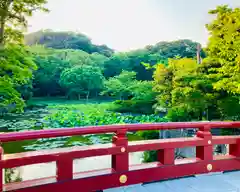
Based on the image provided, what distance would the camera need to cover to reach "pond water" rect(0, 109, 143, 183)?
4.42 metres

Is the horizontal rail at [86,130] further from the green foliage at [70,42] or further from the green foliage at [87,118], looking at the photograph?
the green foliage at [70,42]

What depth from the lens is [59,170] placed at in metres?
1.00

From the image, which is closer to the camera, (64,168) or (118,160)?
(64,168)

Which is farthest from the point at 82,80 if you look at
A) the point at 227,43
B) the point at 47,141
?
the point at 227,43

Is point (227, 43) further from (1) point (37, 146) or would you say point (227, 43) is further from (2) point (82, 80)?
(1) point (37, 146)

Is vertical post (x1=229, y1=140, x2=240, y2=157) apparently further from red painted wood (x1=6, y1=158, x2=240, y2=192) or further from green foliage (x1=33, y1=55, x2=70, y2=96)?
green foliage (x1=33, y1=55, x2=70, y2=96)

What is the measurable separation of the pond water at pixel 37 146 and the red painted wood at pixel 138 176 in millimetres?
3072

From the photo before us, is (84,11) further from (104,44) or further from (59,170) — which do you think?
(59,170)

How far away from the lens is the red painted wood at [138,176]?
3.27 ft

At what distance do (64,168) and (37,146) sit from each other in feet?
15.2

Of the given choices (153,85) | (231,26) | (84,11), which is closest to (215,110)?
(153,85)

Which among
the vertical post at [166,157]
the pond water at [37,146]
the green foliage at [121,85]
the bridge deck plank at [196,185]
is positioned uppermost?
the green foliage at [121,85]

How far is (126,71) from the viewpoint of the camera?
281 inches

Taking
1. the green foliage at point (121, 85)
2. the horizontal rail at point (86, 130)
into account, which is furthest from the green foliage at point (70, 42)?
the horizontal rail at point (86, 130)
